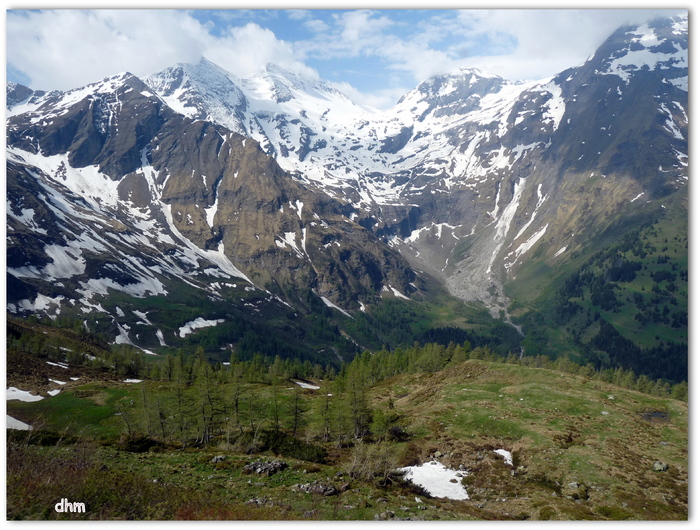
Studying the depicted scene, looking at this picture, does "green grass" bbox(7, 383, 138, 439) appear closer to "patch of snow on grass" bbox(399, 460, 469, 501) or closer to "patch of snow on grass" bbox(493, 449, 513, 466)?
"patch of snow on grass" bbox(399, 460, 469, 501)

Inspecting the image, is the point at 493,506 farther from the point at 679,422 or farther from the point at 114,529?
the point at 679,422

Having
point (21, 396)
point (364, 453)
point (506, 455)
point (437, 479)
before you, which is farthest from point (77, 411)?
point (506, 455)

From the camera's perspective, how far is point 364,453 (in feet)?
148

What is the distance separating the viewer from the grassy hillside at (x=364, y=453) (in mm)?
26422

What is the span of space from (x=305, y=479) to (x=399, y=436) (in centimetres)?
2251

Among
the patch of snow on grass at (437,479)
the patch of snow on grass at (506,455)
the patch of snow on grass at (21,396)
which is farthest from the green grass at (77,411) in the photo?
the patch of snow on grass at (506,455)

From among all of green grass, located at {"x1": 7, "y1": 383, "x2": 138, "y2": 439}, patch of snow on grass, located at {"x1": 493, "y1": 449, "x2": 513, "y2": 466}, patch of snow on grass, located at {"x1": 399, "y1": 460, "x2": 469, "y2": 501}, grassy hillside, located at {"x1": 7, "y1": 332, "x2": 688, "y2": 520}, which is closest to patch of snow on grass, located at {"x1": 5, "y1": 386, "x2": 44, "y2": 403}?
green grass, located at {"x1": 7, "y1": 383, "x2": 138, "y2": 439}

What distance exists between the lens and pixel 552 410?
194ft

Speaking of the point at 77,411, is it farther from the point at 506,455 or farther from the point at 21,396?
the point at 506,455

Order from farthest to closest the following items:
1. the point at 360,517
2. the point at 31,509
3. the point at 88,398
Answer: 1. the point at 88,398
2. the point at 360,517
3. the point at 31,509

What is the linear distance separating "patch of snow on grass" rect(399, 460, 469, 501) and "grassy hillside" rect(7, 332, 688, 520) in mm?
1026

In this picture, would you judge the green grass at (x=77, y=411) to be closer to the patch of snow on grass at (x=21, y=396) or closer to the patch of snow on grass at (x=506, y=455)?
the patch of snow on grass at (x=21, y=396)

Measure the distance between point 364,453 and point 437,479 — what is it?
25.0 ft

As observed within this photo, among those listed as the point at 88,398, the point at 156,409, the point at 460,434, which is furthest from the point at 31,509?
the point at 88,398
